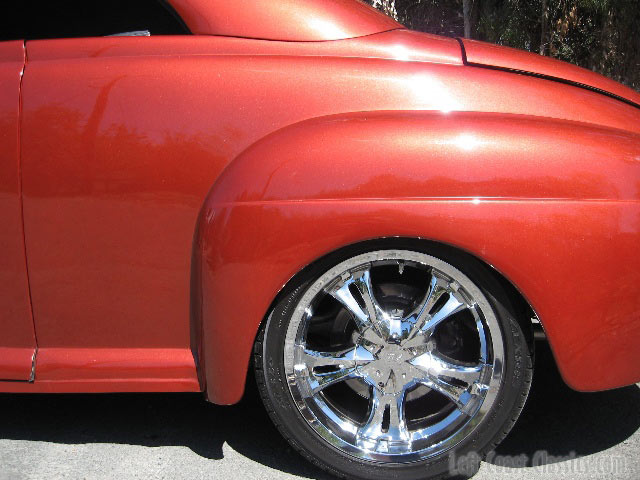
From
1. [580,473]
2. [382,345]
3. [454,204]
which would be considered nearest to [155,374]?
[382,345]

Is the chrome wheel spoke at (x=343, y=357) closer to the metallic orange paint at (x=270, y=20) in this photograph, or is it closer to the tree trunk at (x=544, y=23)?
the metallic orange paint at (x=270, y=20)

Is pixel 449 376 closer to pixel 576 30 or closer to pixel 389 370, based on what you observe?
pixel 389 370

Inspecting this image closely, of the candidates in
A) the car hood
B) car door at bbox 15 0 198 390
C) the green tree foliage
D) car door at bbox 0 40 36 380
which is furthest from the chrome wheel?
the green tree foliage

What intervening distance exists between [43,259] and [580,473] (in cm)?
185

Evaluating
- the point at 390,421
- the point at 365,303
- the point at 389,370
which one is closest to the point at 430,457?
the point at 390,421

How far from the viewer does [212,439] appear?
2760mm

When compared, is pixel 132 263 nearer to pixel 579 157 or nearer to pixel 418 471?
pixel 418 471

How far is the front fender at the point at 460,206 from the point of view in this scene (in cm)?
218

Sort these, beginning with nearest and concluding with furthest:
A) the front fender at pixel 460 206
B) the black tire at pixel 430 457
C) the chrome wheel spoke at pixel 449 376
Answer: the front fender at pixel 460 206
the black tire at pixel 430 457
the chrome wheel spoke at pixel 449 376

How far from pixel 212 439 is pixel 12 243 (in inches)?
38.7

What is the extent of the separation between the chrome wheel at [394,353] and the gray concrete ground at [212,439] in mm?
221

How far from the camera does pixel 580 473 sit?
251 cm

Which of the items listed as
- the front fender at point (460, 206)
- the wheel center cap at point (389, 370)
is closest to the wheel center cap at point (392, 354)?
the wheel center cap at point (389, 370)

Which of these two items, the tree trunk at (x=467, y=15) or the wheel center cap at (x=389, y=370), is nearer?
the wheel center cap at (x=389, y=370)
